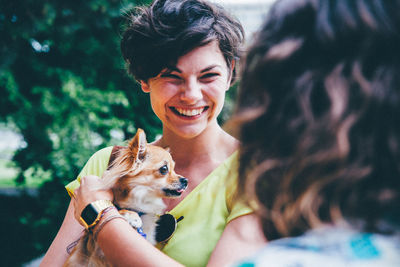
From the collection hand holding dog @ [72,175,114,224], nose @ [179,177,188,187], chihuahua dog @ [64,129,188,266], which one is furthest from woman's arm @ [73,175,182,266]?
nose @ [179,177,188,187]

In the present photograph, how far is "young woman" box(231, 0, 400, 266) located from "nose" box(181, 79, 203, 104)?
3.36ft

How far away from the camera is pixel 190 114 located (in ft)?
6.76

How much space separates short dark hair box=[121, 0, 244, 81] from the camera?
77.7 inches

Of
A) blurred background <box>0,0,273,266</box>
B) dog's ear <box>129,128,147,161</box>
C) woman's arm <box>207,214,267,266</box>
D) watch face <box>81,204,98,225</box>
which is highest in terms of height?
blurred background <box>0,0,273,266</box>

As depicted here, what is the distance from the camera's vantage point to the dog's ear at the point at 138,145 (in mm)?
2303

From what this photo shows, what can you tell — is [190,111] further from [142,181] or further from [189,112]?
[142,181]

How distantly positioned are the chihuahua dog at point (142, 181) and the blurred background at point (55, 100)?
2.13 metres

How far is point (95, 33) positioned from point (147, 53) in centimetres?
318

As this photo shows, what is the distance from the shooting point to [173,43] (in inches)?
77.2

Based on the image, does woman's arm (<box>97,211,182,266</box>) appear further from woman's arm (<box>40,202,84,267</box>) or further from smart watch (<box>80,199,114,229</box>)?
woman's arm (<box>40,202,84,267</box>)

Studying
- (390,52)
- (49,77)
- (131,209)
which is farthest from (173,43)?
(49,77)

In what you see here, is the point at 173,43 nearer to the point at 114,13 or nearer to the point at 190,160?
the point at 190,160

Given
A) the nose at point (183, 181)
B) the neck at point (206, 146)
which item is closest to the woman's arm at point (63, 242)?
the nose at point (183, 181)

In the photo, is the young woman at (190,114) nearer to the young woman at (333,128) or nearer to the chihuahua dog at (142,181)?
the chihuahua dog at (142,181)
